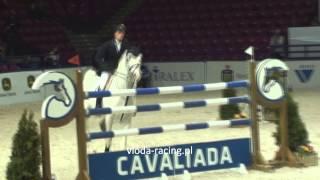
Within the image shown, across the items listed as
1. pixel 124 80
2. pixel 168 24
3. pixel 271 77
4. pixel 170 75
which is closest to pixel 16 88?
pixel 170 75

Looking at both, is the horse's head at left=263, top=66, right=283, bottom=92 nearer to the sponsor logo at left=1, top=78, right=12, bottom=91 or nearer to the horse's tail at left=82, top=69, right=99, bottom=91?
the horse's tail at left=82, top=69, right=99, bottom=91

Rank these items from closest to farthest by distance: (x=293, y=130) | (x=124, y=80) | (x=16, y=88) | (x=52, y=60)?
1. (x=293, y=130)
2. (x=124, y=80)
3. (x=16, y=88)
4. (x=52, y=60)

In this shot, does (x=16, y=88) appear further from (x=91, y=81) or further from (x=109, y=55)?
(x=109, y=55)

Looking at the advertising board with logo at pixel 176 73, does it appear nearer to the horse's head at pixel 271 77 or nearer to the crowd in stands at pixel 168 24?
the crowd in stands at pixel 168 24

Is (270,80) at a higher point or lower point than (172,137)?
higher

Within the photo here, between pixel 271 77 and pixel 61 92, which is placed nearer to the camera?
pixel 61 92

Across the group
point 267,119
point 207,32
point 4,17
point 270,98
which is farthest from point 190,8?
point 270,98

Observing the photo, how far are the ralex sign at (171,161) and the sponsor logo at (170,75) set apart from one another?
14.0 metres

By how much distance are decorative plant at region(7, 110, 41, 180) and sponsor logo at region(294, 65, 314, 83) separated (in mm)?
14862

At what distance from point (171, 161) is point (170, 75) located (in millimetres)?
14806

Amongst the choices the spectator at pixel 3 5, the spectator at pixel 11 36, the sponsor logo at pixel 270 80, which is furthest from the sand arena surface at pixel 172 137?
the spectator at pixel 3 5

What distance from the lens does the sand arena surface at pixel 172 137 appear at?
7980 mm

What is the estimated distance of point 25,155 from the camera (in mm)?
6797

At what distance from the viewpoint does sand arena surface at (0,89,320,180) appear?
798 cm
